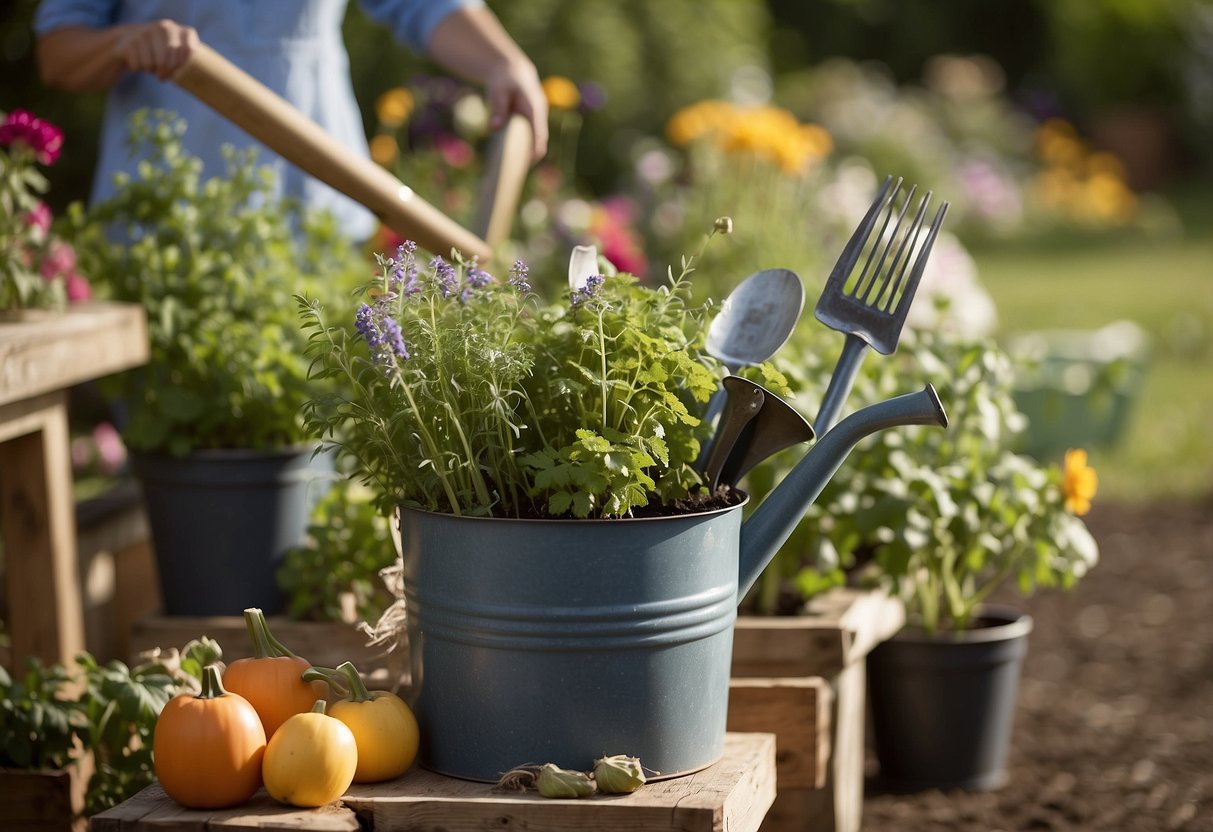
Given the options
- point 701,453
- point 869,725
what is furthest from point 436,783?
point 869,725

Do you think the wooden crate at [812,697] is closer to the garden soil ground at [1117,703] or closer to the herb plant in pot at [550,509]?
the garden soil ground at [1117,703]

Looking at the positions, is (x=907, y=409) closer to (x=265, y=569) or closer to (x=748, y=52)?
(x=265, y=569)

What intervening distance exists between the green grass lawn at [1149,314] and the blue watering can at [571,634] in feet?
11.3

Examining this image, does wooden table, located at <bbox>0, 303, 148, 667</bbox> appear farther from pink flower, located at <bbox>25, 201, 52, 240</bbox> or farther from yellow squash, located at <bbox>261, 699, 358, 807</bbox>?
yellow squash, located at <bbox>261, 699, 358, 807</bbox>

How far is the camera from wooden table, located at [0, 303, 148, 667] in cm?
213

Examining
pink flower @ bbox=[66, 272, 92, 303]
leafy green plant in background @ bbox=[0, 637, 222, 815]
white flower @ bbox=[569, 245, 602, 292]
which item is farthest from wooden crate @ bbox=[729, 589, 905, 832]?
pink flower @ bbox=[66, 272, 92, 303]

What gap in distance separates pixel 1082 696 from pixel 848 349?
1656 millimetres

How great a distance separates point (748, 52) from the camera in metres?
8.00

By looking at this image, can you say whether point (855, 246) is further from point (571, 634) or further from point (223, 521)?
point (223, 521)

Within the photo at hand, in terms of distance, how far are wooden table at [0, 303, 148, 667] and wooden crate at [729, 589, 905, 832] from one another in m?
0.98

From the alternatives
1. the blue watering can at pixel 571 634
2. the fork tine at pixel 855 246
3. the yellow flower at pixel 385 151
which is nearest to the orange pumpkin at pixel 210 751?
the blue watering can at pixel 571 634

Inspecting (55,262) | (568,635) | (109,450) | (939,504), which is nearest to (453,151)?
(109,450)

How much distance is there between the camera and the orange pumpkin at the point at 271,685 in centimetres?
161

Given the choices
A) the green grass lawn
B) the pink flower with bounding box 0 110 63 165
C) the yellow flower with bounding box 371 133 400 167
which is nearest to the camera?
the pink flower with bounding box 0 110 63 165
